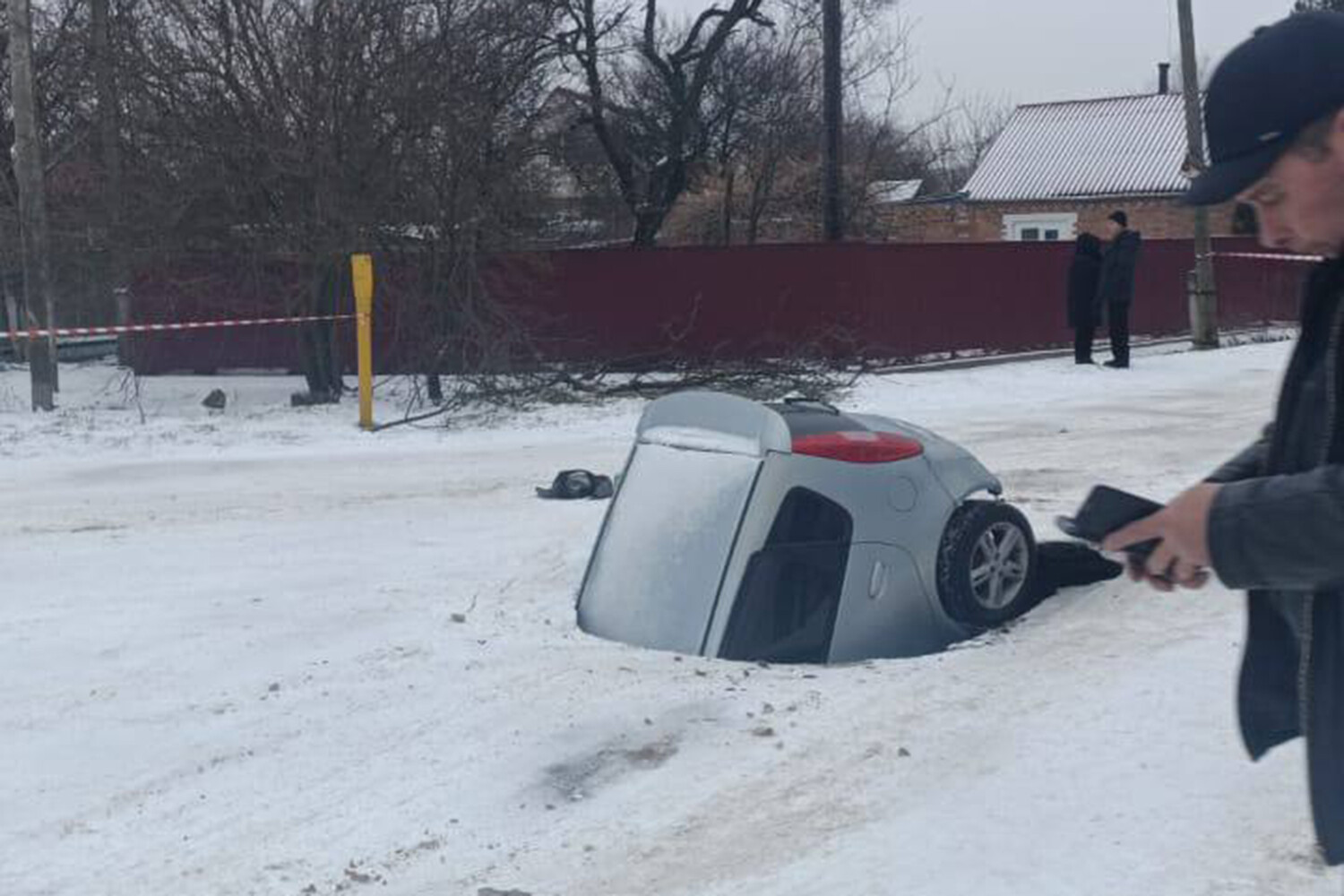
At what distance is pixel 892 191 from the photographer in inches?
1773

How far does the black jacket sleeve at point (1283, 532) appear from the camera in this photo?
204cm

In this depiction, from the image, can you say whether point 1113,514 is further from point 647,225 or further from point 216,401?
point 647,225

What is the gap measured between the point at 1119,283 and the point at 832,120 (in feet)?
17.8

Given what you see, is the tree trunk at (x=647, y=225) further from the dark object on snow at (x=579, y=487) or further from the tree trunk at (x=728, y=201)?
the dark object on snow at (x=579, y=487)

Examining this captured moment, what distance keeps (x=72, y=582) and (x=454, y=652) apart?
2.48m

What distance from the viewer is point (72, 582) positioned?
793 cm

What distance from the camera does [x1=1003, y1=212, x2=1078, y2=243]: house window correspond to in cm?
4512

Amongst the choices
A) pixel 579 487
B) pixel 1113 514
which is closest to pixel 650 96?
pixel 579 487

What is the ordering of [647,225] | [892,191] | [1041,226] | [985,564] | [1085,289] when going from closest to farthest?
[985,564], [1085,289], [647,225], [892,191], [1041,226]

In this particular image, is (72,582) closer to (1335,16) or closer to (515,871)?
(515,871)

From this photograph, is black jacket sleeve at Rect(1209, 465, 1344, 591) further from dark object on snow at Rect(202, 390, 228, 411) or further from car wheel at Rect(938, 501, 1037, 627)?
dark object on snow at Rect(202, 390, 228, 411)

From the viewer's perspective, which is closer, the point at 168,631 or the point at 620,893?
the point at 620,893

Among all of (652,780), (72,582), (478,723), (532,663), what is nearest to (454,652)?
(532,663)

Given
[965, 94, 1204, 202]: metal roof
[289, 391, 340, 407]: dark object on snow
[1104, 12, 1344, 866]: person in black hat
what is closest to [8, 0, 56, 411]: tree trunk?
[289, 391, 340, 407]: dark object on snow
